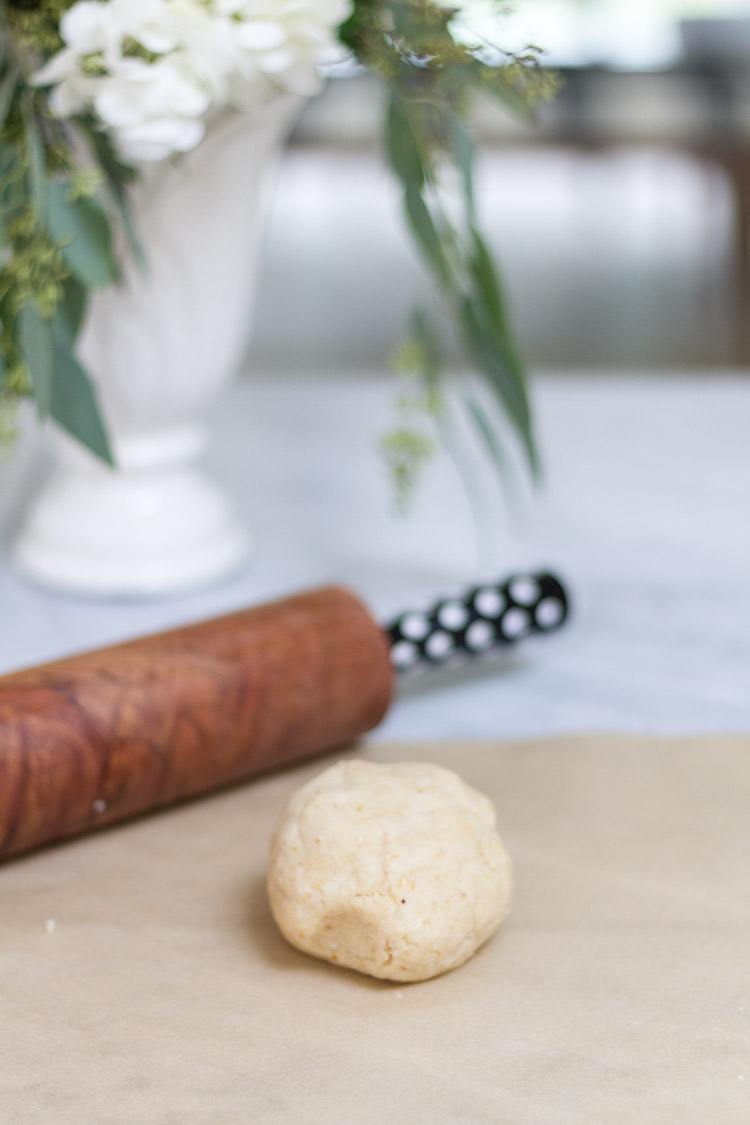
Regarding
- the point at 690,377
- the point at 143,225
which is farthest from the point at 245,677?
the point at 690,377

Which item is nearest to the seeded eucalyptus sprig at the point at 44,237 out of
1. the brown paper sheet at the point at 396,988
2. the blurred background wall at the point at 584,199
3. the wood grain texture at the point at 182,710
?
the wood grain texture at the point at 182,710

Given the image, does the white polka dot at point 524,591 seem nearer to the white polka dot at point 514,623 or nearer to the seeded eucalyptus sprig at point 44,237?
the white polka dot at point 514,623

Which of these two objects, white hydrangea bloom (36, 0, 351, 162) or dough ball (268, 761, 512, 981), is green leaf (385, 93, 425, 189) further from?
dough ball (268, 761, 512, 981)

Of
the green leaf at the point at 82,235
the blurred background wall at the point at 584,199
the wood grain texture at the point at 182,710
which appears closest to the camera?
the wood grain texture at the point at 182,710

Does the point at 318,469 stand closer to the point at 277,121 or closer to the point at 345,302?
the point at 277,121

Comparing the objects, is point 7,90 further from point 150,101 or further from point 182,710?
point 182,710

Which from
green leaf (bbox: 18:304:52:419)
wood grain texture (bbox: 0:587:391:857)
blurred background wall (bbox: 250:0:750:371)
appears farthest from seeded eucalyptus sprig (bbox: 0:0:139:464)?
blurred background wall (bbox: 250:0:750:371)

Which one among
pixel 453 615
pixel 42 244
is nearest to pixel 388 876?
pixel 453 615

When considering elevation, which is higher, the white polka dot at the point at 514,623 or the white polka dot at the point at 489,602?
the white polka dot at the point at 489,602
